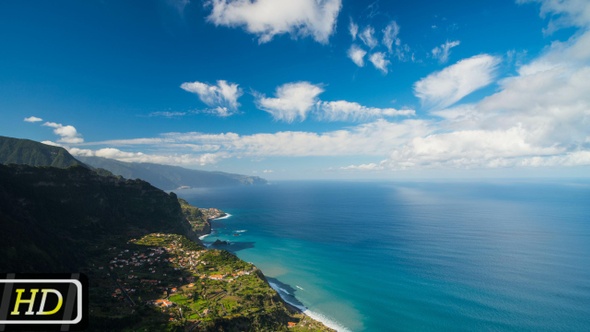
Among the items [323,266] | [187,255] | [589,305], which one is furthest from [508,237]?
[187,255]

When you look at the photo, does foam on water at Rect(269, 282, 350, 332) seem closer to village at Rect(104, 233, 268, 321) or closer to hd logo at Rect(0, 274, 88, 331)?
village at Rect(104, 233, 268, 321)

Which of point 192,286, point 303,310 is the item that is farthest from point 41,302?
point 303,310

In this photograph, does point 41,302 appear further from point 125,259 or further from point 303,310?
point 125,259

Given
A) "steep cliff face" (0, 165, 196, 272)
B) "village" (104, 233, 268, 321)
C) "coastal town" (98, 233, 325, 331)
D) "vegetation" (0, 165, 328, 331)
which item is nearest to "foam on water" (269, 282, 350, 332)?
"vegetation" (0, 165, 328, 331)

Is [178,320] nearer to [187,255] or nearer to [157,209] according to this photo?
[187,255]

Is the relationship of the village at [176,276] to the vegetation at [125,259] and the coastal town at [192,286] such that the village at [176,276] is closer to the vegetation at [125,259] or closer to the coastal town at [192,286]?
the coastal town at [192,286]
